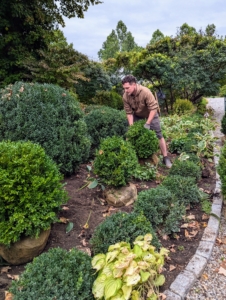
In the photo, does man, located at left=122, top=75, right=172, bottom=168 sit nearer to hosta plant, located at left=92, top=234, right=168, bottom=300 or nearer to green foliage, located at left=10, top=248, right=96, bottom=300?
hosta plant, located at left=92, top=234, right=168, bottom=300

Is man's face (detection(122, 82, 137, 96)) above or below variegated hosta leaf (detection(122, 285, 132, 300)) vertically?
above

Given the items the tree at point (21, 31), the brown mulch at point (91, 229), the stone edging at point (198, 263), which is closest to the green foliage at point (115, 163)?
the brown mulch at point (91, 229)

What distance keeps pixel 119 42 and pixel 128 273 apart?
28544 mm

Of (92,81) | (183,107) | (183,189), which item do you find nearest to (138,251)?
(183,189)

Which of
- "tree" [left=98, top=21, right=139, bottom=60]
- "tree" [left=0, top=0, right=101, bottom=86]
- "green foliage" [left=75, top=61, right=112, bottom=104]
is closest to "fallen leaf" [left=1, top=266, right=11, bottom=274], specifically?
"tree" [left=0, top=0, right=101, bottom=86]

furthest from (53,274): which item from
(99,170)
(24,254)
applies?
(99,170)

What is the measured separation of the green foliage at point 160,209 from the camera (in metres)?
2.65

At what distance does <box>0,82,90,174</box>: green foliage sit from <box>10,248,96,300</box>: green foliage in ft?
→ 4.73

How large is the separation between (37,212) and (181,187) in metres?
1.94

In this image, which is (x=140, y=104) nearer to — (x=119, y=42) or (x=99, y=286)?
(x=99, y=286)

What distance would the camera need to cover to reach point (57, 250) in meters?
1.85

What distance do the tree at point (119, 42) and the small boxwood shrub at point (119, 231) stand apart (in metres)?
25.0

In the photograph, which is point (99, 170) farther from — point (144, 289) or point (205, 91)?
point (205, 91)

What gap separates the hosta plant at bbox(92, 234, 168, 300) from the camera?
1587 millimetres
